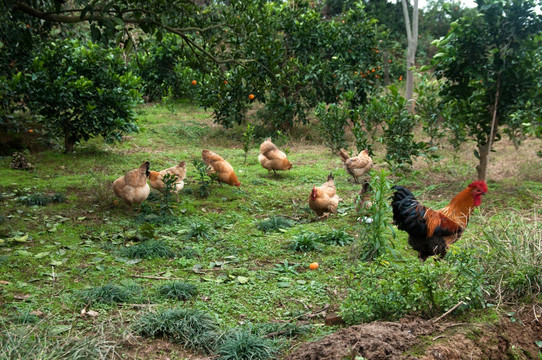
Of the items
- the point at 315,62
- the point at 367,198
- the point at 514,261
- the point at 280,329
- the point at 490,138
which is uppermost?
the point at 315,62

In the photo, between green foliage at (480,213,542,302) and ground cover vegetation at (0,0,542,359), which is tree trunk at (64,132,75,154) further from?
green foliage at (480,213,542,302)

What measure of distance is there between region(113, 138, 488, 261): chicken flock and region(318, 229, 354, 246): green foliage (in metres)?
0.47

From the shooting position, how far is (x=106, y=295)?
161 inches

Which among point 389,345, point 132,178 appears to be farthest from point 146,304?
point 132,178

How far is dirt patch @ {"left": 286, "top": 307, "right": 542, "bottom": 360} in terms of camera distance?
2744 millimetres

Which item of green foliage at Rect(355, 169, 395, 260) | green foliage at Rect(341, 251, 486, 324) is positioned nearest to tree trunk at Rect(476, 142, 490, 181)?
green foliage at Rect(355, 169, 395, 260)

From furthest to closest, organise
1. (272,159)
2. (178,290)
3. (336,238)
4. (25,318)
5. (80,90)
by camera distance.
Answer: (272,159) → (80,90) → (336,238) → (178,290) → (25,318)

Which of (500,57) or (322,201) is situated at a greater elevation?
(500,57)

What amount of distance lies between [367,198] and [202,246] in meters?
3.14

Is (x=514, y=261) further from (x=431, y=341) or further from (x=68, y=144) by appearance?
(x=68, y=144)

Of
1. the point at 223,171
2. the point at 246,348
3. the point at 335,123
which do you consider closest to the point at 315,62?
the point at 335,123

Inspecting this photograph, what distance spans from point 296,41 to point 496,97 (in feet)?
25.6

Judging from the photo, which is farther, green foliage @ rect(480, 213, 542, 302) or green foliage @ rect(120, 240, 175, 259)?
green foliage @ rect(120, 240, 175, 259)

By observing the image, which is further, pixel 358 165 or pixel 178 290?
pixel 358 165
